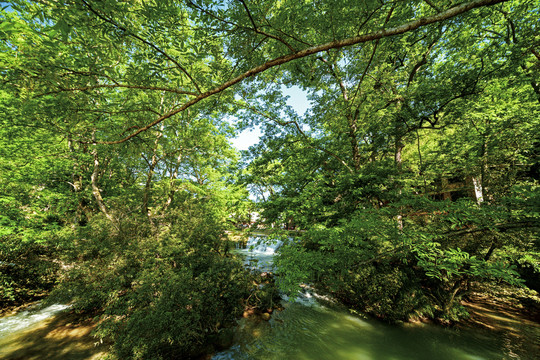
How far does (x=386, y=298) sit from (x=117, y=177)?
15.7 meters

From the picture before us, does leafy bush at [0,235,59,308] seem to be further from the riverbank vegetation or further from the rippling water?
the rippling water

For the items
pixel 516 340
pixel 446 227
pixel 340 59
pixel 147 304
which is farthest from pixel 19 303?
pixel 516 340

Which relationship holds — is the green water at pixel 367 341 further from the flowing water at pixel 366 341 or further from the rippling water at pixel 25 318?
the rippling water at pixel 25 318

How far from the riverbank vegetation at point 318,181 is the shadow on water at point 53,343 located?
1.86ft

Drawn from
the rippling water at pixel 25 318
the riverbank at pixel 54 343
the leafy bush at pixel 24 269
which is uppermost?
the leafy bush at pixel 24 269

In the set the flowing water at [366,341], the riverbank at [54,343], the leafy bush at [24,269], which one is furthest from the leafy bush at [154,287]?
the leafy bush at [24,269]

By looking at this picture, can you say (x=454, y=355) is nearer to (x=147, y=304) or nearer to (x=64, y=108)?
(x=147, y=304)

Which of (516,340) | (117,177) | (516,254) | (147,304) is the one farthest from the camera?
(117,177)

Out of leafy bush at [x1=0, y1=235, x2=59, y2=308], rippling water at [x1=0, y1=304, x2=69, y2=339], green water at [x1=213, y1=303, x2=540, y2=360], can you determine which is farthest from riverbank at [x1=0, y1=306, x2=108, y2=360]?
green water at [x1=213, y1=303, x2=540, y2=360]

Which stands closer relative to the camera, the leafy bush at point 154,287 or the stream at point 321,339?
the leafy bush at point 154,287

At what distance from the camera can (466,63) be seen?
499cm

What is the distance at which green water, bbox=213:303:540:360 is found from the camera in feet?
17.8

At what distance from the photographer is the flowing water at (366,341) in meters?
5.43

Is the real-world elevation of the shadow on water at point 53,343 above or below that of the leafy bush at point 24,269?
below
